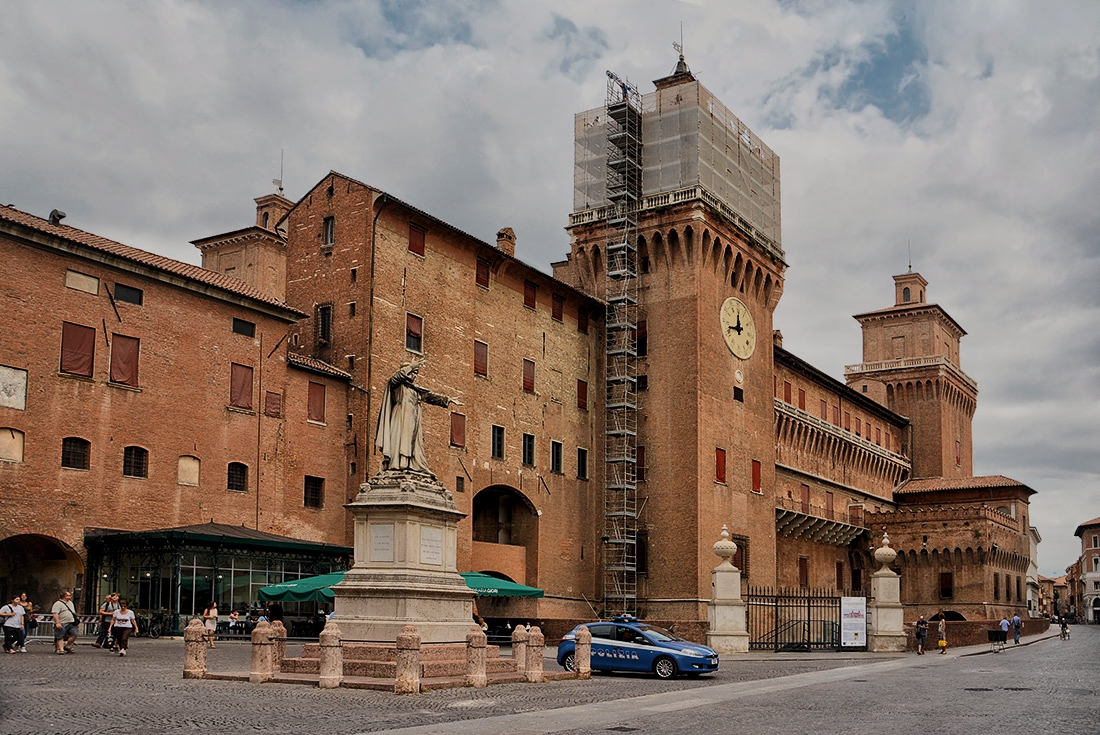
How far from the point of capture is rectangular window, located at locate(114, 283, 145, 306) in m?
32.5

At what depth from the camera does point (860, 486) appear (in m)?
71.4

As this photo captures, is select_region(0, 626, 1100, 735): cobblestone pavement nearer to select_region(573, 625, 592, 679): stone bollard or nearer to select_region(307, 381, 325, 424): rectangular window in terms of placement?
select_region(573, 625, 592, 679): stone bollard

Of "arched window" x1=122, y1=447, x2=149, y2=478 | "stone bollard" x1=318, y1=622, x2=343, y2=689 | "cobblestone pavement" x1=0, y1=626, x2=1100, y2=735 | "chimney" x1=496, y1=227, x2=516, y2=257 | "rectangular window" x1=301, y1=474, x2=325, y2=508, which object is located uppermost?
"chimney" x1=496, y1=227, x2=516, y2=257

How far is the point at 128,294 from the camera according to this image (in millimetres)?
32750

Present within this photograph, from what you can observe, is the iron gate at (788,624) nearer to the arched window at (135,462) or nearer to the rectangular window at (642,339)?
the rectangular window at (642,339)

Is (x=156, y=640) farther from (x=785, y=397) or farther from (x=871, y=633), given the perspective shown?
(x=785, y=397)

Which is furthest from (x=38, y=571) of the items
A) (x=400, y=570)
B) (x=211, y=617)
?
(x=400, y=570)

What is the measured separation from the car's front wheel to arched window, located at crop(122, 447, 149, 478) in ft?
52.5

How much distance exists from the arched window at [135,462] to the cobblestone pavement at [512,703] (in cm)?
665

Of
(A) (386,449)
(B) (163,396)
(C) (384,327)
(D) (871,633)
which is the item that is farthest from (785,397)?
(A) (386,449)

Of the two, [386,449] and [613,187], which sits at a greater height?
[613,187]

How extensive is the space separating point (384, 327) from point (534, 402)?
9208 mm

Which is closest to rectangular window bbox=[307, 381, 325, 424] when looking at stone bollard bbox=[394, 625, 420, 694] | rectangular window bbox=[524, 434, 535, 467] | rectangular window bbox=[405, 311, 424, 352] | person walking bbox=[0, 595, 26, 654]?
rectangular window bbox=[405, 311, 424, 352]

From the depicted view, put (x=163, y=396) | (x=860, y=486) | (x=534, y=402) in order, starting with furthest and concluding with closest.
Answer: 1. (x=860, y=486)
2. (x=534, y=402)
3. (x=163, y=396)
